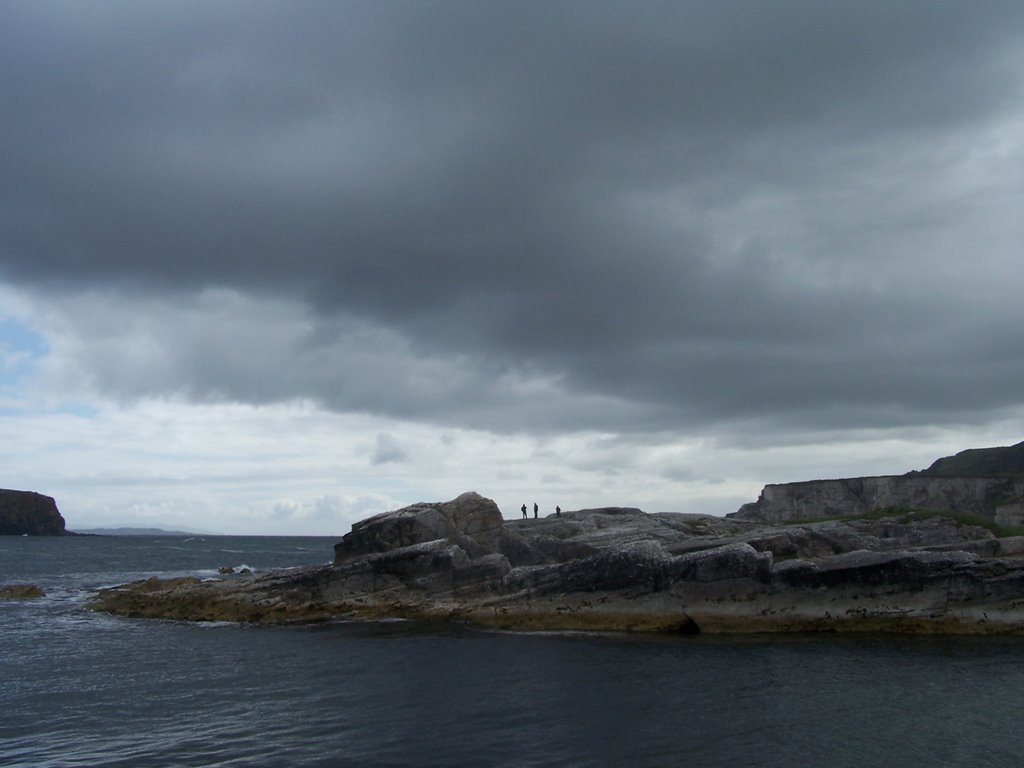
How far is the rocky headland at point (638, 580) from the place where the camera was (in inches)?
1446

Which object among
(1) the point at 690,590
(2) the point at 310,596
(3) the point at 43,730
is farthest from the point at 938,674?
(2) the point at 310,596

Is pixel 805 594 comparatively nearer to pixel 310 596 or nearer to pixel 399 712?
pixel 399 712

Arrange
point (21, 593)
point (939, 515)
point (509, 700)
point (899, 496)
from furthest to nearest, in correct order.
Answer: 1. point (899, 496)
2. point (21, 593)
3. point (939, 515)
4. point (509, 700)

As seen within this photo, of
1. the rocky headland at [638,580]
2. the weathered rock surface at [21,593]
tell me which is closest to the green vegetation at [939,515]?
the rocky headland at [638,580]

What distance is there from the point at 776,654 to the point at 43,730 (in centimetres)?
2658

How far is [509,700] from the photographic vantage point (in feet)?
83.6

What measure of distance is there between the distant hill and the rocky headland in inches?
3055

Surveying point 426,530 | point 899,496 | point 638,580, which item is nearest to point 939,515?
point 638,580

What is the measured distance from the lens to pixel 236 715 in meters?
24.6

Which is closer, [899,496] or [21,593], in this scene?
[21,593]

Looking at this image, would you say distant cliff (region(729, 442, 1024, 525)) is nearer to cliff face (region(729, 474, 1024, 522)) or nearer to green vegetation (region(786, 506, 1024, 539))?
cliff face (region(729, 474, 1024, 522))

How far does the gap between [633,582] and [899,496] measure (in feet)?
243

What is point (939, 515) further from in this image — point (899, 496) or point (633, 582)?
point (899, 496)

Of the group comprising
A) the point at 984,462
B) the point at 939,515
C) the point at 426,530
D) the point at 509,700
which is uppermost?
the point at 984,462
